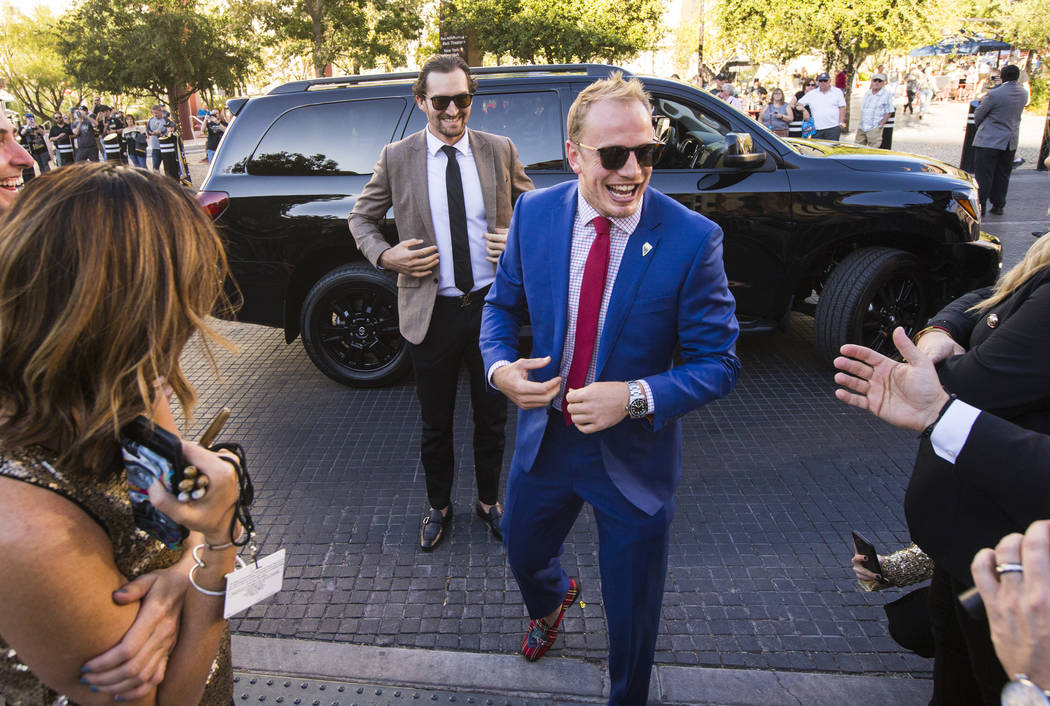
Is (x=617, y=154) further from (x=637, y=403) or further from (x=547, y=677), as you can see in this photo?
(x=547, y=677)

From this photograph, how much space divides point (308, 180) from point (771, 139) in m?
3.25

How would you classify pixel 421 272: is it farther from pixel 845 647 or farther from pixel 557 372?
pixel 845 647

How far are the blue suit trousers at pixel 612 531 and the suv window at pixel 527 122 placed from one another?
3073mm

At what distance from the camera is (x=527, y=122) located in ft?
16.6

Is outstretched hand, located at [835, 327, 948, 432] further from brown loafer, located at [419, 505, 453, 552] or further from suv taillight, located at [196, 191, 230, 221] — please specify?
suv taillight, located at [196, 191, 230, 221]

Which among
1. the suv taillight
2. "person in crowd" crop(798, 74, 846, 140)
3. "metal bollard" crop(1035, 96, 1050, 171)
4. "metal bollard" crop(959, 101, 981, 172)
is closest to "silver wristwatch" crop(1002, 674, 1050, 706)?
the suv taillight

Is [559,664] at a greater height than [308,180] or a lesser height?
lesser

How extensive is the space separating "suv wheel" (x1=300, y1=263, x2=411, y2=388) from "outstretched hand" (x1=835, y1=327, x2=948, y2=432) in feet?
11.9

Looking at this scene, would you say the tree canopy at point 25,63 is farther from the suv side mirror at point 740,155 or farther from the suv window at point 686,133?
the suv side mirror at point 740,155

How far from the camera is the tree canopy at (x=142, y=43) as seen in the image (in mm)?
24797

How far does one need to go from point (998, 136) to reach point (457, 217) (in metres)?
10.3

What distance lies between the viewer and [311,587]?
3213 mm

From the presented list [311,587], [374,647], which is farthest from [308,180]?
[374,647]

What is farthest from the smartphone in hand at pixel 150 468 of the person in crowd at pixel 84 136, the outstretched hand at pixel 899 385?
the person in crowd at pixel 84 136
